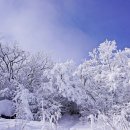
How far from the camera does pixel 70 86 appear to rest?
21.2 meters

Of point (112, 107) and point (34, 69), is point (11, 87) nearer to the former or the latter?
point (34, 69)

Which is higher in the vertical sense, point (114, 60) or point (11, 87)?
point (114, 60)

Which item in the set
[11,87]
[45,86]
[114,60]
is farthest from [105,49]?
[11,87]

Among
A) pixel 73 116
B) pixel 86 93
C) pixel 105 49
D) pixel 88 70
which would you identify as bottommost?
pixel 73 116

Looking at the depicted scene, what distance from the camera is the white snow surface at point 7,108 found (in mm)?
19905

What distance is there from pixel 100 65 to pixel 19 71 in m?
5.84

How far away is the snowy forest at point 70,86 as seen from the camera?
20781 mm

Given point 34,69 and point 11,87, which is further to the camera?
point 34,69

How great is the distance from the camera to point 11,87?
22531 mm

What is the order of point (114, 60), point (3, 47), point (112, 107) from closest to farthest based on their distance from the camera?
1. point (112, 107)
2. point (114, 60)
3. point (3, 47)

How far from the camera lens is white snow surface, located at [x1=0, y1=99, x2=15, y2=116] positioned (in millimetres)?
19905

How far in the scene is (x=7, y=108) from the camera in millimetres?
20406

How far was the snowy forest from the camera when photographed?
2078cm

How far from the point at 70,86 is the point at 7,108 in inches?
162
